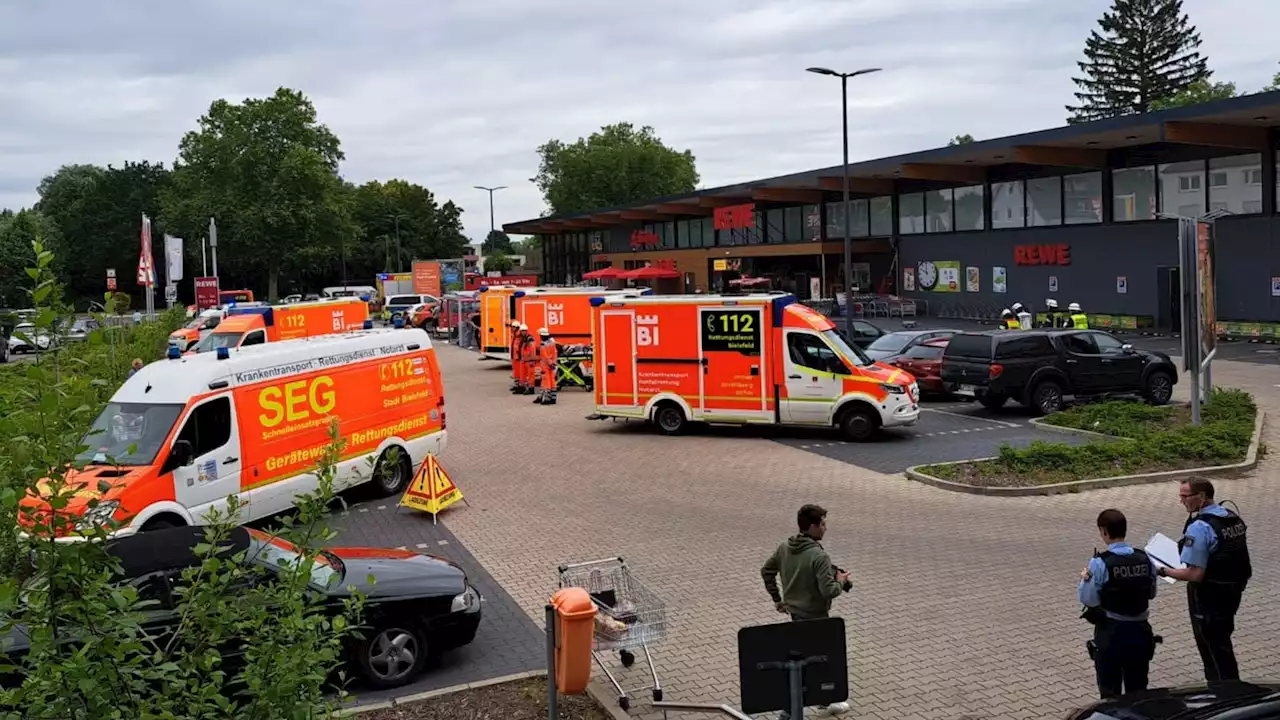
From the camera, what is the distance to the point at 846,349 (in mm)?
19625

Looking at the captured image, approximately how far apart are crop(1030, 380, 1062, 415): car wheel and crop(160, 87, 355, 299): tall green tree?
67.5 m

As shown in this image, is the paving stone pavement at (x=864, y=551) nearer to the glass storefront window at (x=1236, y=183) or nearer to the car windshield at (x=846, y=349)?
the car windshield at (x=846, y=349)

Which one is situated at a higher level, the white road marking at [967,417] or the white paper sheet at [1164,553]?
the white paper sheet at [1164,553]

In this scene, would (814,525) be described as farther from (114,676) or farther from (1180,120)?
(1180,120)

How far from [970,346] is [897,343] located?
403 cm

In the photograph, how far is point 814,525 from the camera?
24.0ft

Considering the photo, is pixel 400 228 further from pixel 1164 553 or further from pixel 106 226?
pixel 1164 553

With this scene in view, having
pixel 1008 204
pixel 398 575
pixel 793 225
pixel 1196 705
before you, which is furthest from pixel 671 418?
pixel 793 225

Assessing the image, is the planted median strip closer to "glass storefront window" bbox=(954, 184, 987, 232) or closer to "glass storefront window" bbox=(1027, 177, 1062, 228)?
"glass storefront window" bbox=(1027, 177, 1062, 228)

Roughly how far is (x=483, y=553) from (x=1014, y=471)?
25.2 ft

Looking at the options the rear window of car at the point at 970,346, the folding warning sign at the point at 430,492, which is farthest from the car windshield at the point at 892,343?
the folding warning sign at the point at 430,492

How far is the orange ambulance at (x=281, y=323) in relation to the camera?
1139 inches

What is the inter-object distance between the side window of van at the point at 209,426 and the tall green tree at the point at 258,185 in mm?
70862

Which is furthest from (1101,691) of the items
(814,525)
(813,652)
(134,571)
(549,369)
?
(549,369)
